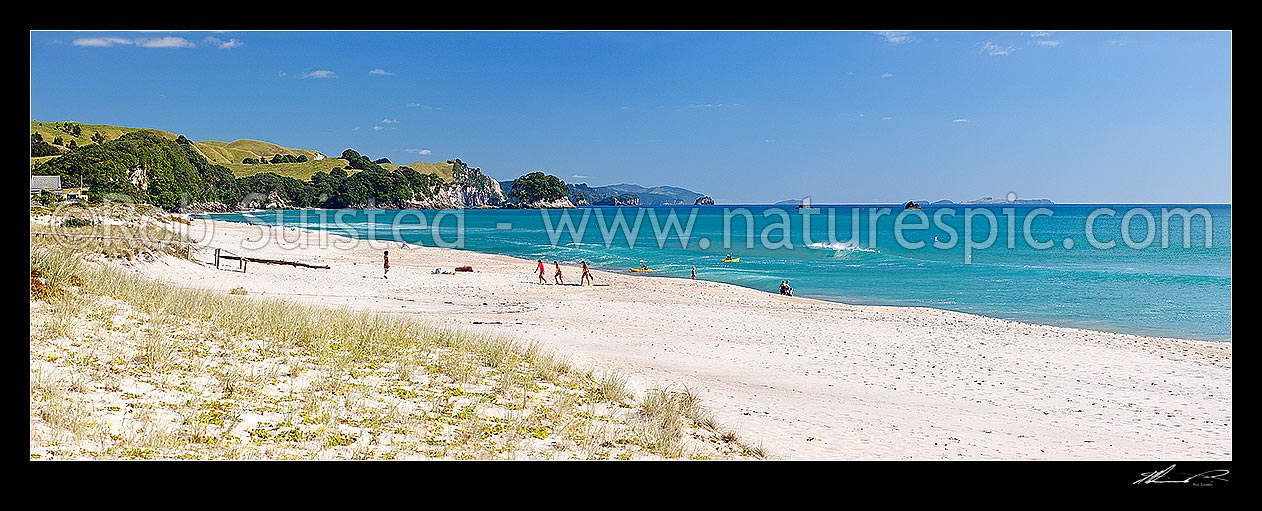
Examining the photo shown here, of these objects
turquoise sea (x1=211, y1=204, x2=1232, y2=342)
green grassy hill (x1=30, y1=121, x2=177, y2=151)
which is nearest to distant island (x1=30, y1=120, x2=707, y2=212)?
green grassy hill (x1=30, y1=121, x2=177, y2=151)

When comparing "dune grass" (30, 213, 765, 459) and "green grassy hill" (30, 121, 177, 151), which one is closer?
"dune grass" (30, 213, 765, 459)

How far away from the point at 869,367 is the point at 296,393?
873 centimetres

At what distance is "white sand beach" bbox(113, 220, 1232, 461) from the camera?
7539 mm

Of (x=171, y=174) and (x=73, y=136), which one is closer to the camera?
(x=171, y=174)

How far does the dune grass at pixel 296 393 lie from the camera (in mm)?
5281

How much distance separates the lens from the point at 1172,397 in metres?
10.2

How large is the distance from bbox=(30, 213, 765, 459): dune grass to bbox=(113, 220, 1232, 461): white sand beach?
1.38 metres

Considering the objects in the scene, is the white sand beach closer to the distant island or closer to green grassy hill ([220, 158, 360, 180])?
the distant island

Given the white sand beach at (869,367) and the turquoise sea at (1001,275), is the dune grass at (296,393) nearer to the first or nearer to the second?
the white sand beach at (869,367)

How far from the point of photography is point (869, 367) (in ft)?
38.0
